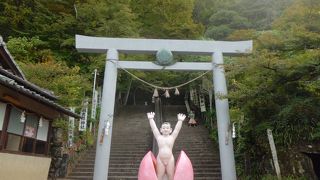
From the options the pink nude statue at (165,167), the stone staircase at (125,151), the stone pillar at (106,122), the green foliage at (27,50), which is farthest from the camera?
the green foliage at (27,50)

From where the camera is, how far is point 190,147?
51.0ft

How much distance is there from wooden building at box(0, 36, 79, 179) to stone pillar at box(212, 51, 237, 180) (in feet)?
15.9

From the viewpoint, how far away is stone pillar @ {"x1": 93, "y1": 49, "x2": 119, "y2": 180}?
10336 mm

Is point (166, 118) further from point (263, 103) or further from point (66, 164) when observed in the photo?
point (263, 103)

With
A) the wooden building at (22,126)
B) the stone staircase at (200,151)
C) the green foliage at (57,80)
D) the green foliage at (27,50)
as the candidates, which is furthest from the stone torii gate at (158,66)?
the green foliage at (27,50)

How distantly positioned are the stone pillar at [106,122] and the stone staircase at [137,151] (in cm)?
249

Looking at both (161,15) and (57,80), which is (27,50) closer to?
(57,80)

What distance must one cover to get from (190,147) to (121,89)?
360 inches

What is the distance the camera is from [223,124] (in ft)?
35.8

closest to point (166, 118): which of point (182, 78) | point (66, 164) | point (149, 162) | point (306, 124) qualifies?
point (182, 78)

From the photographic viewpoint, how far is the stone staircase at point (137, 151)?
13.0 m

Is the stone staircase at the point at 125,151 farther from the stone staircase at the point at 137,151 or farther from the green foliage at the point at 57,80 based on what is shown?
the green foliage at the point at 57,80

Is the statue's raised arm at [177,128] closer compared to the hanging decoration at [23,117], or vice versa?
the statue's raised arm at [177,128]

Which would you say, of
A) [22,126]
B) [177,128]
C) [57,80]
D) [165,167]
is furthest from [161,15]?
[165,167]
